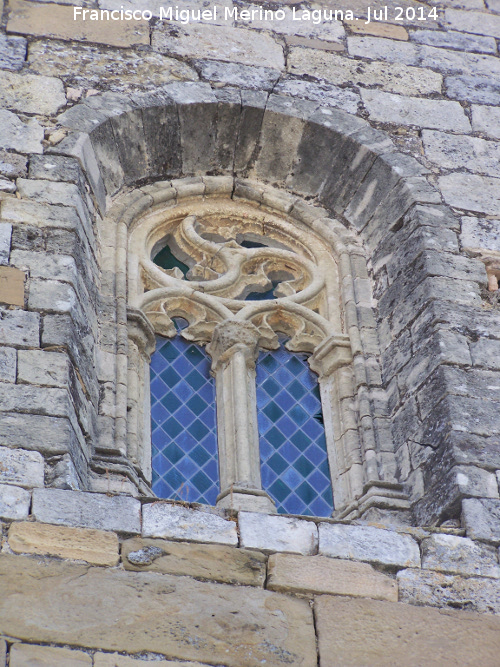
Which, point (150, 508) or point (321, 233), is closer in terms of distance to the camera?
point (150, 508)

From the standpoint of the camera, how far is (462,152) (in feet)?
26.0

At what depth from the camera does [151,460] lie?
6586 mm

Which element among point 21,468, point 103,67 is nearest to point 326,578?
point 21,468

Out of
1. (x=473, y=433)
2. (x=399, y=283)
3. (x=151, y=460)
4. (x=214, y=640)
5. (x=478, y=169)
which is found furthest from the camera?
(x=478, y=169)

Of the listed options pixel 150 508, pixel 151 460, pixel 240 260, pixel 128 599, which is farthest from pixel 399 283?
pixel 128 599

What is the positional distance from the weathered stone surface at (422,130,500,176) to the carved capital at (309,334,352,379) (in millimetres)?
1379

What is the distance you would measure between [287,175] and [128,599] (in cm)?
362

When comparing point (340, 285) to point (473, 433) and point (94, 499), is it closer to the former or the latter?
point (473, 433)

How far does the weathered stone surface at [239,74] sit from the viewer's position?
26.6 ft

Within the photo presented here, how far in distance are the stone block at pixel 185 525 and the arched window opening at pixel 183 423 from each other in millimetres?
828

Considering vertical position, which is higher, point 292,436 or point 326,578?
point 292,436

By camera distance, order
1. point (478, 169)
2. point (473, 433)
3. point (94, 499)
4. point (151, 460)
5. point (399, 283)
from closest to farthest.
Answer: point (94, 499)
point (473, 433)
point (151, 460)
point (399, 283)
point (478, 169)

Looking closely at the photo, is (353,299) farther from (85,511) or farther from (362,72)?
(85,511)

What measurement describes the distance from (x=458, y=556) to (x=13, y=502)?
1899 millimetres
